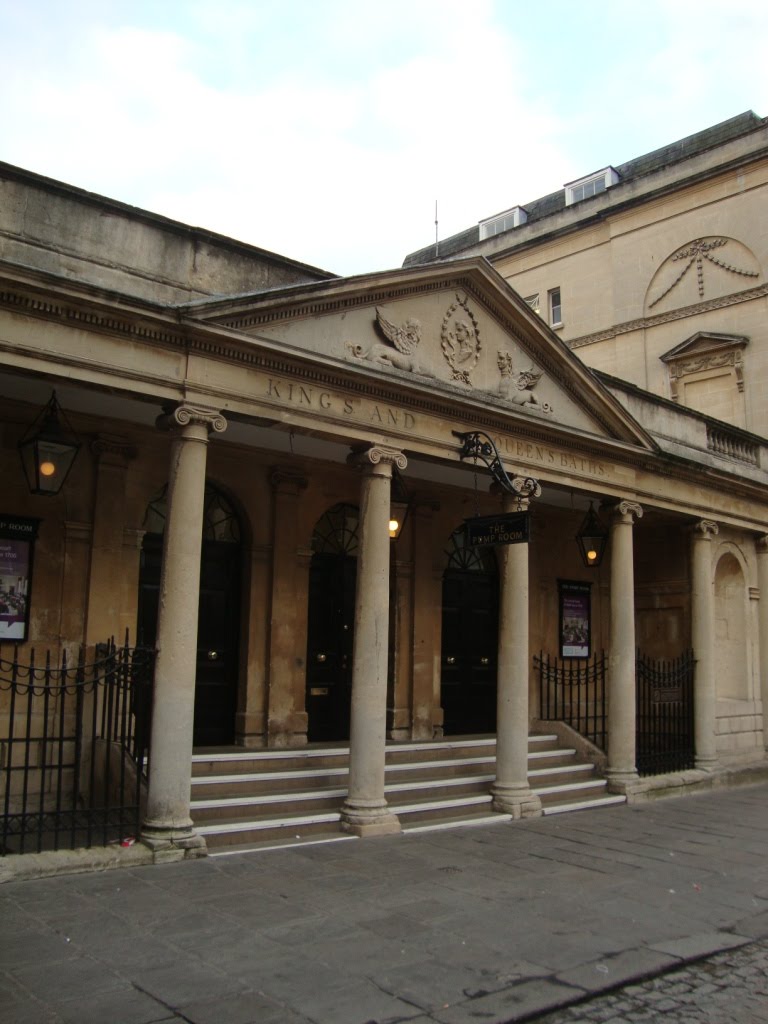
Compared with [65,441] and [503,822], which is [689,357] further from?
[65,441]

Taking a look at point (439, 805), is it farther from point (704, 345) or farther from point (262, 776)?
point (704, 345)

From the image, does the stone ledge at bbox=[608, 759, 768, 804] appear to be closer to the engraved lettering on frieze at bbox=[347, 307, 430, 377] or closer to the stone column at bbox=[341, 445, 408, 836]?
the stone column at bbox=[341, 445, 408, 836]

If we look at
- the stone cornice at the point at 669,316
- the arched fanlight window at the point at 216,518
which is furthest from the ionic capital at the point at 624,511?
the stone cornice at the point at 669,316

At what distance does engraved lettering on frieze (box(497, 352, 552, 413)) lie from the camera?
439 inches

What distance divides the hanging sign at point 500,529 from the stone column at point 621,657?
3.32m

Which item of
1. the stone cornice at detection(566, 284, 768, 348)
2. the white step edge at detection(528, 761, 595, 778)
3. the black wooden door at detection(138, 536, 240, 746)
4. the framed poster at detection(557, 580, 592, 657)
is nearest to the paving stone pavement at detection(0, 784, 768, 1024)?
the white step edge at detection(528, 761, 595, 778)

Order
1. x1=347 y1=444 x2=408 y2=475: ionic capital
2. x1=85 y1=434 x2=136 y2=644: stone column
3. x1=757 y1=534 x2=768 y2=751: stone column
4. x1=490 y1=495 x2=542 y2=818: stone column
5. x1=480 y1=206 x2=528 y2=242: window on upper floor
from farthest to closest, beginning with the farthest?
x1=480 y1=206 x2=528 y2=242: window on upper floor
x1=757 y1=534 x2=768 y2=751: stone column
x1=490 y1=495 x2=542 y2=818: stone column
x1=85 y1=434 x2=136 y2=644: stone column
x1=347 y1=444 x2=408 y2=475: ionic capital

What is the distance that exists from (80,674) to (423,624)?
20.3 feet

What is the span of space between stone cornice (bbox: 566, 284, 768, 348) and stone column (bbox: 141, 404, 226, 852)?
1527 cm

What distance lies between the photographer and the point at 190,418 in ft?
27.4

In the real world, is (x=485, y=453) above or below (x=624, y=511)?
above

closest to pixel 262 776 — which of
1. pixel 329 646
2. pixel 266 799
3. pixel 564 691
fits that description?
pixel 266 799

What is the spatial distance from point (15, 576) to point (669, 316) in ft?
55.3

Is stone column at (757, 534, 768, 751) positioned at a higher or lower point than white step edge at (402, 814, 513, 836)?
higher
